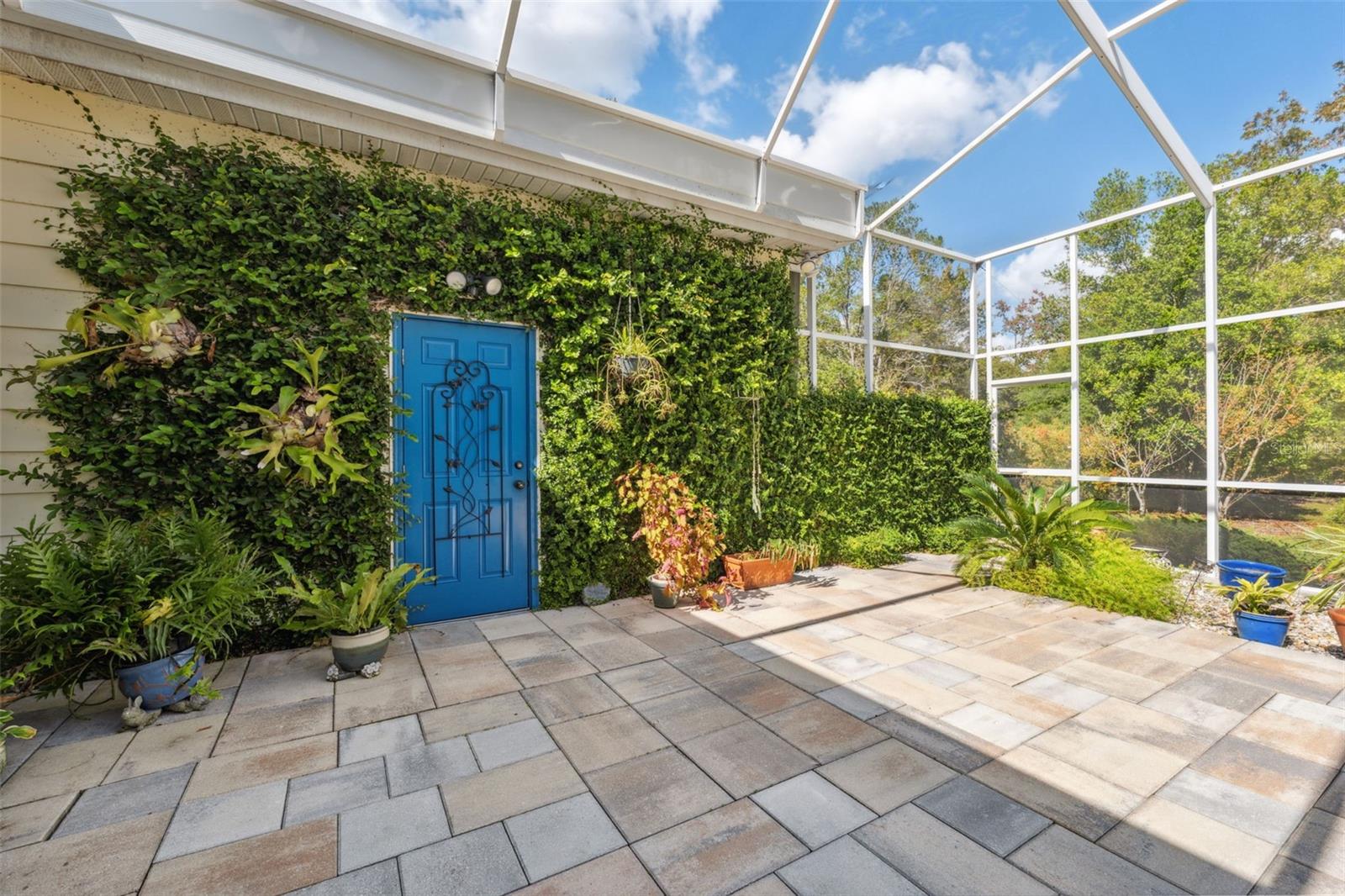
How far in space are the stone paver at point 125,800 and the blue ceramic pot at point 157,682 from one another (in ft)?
1.63

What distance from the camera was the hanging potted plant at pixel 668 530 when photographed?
390cm

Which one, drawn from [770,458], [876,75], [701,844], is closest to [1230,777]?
[701,844]

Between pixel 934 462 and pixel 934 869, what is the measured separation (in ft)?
16.6

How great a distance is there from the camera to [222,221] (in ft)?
9.39

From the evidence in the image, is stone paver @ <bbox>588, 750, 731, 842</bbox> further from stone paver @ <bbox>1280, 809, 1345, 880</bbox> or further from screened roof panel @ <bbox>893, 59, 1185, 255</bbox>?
screened roof panel @ <bbox>893, 59, 1185, 255</bbox>

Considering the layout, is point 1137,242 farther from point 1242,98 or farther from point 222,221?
point 222,221

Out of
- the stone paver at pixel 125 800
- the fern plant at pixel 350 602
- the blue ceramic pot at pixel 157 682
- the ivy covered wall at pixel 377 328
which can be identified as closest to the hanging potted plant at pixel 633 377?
the ivy covered wall at pixel 377 328

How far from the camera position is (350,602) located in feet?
9.26

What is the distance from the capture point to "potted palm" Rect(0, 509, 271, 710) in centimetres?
215

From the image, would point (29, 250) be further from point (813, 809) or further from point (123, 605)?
point (813, 809)

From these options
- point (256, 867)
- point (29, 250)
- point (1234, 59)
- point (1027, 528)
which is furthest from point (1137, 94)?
point (29, 250)

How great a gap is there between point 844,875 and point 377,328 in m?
3.48

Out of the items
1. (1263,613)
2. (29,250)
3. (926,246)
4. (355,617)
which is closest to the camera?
(29,250)

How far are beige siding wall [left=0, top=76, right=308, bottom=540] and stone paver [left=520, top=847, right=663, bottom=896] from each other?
3.20 m
